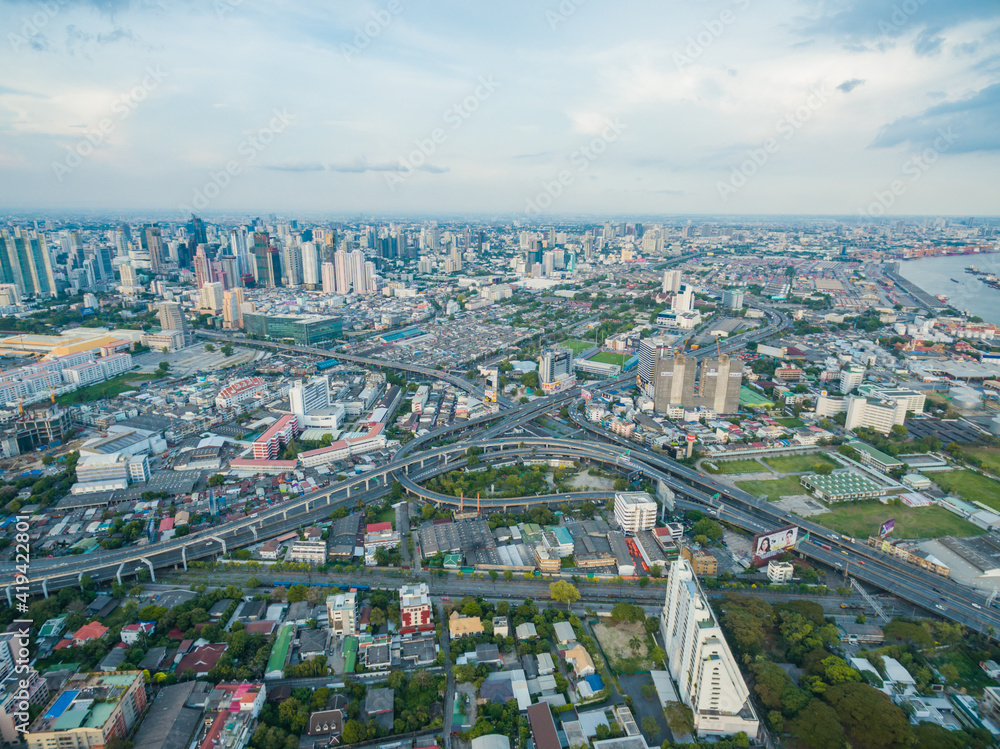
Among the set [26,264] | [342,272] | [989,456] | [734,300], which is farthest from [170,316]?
[989,456]

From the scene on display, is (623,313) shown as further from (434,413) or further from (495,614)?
(495,614)

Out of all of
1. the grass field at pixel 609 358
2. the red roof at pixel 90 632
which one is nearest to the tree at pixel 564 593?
the red roof at pixel 90 632

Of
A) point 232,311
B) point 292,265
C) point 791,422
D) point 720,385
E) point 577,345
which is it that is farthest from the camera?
point 292,265

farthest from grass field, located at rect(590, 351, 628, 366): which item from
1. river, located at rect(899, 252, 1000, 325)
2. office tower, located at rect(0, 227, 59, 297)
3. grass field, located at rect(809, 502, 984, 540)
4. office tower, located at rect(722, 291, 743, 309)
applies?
office tower, located at rect(0, 227, 59, 297)

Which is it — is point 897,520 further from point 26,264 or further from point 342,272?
point 26,264

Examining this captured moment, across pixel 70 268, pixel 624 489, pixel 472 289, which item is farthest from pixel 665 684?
pixel 70 268

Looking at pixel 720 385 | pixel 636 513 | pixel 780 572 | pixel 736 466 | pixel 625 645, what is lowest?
pixel 625 645

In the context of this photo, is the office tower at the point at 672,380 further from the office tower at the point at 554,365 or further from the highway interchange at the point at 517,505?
the office tower at the point at 554,365
